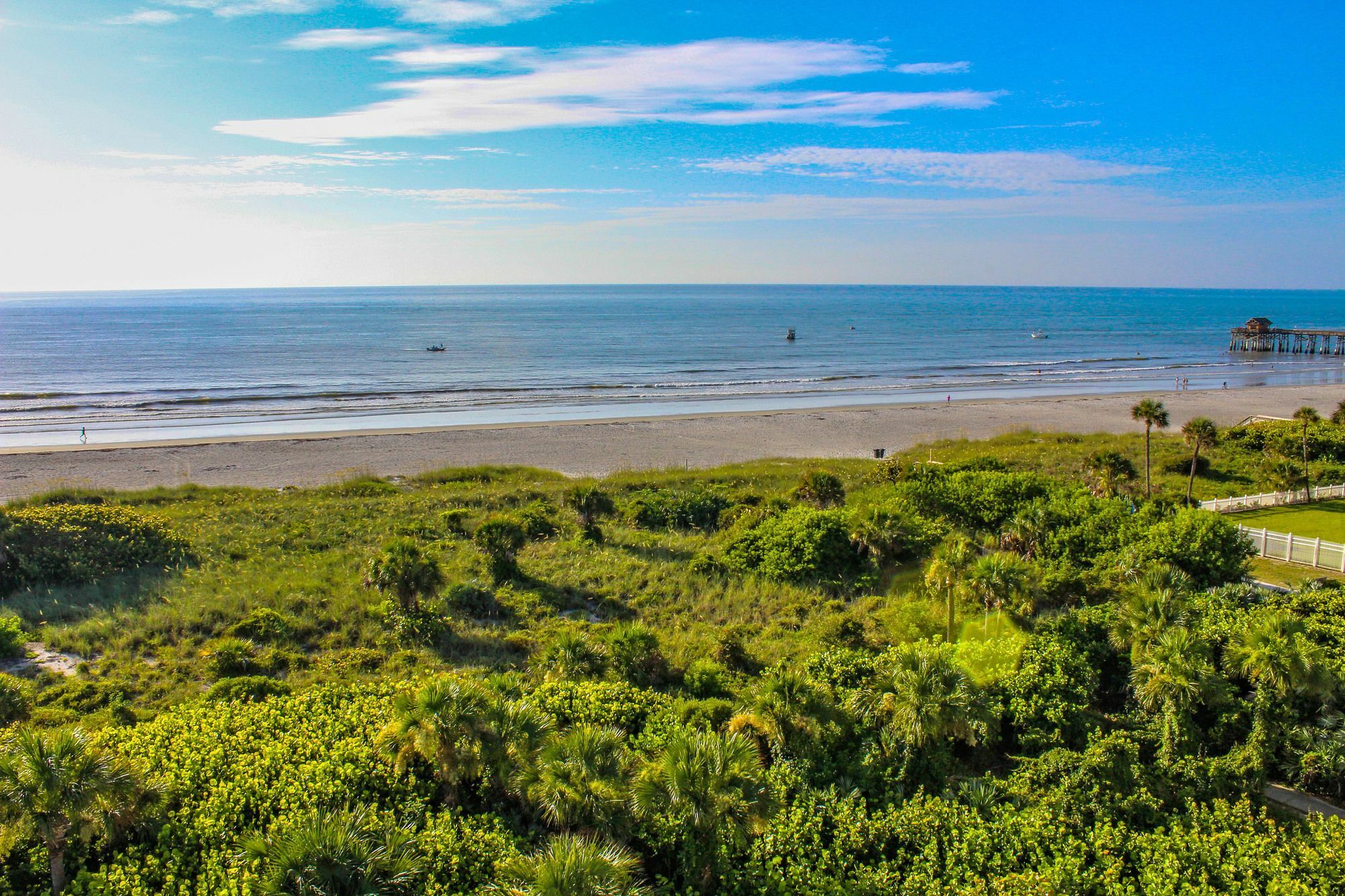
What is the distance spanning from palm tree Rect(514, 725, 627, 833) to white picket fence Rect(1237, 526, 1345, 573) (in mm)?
19239

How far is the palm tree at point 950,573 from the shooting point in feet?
57.2

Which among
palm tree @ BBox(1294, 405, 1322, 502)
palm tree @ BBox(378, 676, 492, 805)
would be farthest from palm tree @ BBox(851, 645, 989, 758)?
palm tree @ BBox(1294, 405, 1322, 502)

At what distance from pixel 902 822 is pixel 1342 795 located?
8.00m

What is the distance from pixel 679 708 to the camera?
586 inches

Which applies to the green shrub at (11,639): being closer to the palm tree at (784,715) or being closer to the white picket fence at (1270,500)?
the palm tree at (784,715)

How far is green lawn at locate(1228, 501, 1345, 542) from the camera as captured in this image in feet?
82.6

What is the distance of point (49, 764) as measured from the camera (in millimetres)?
10398

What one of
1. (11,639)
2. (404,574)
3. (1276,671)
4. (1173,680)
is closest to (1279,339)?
(1276,671)

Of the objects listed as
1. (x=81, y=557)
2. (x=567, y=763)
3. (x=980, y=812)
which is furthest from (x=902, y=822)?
(x=81, y=557)

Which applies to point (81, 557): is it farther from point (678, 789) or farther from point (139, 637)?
point (678, 789)

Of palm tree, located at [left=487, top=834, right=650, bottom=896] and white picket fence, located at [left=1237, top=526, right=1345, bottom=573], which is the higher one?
white picket fence, located at [left=1237, top=526, right=1345, bottom=573]

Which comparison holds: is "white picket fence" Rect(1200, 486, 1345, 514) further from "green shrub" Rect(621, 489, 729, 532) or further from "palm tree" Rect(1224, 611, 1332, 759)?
"green shrub" Rect(621, 489, 729, 532)

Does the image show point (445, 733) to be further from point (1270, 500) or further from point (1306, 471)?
point (1306, 471)

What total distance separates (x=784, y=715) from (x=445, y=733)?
5.42 metres
